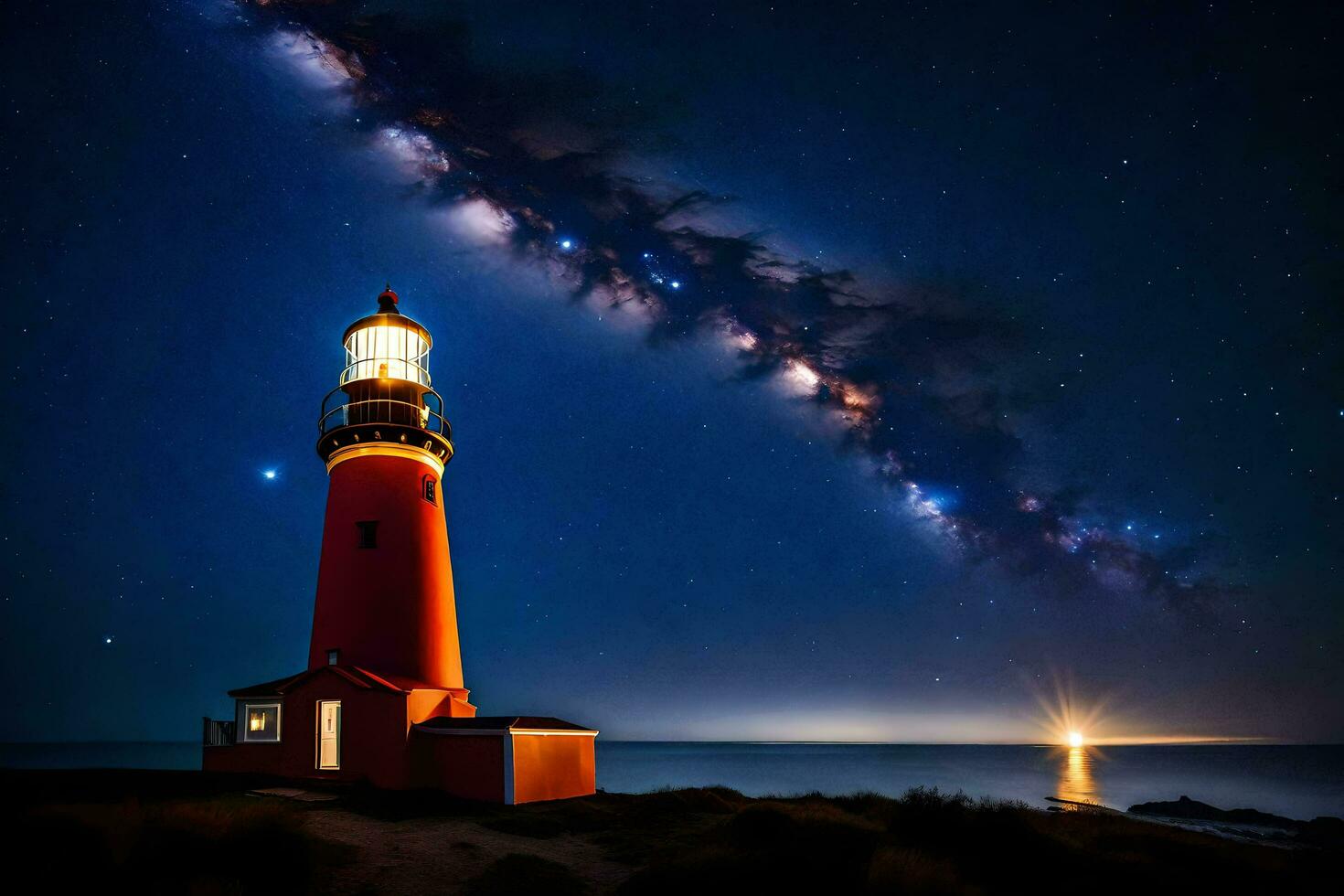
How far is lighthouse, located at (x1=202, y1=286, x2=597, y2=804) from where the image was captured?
1677 centimetres

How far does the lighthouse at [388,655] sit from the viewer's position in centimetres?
1677

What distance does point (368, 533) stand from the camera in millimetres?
19109

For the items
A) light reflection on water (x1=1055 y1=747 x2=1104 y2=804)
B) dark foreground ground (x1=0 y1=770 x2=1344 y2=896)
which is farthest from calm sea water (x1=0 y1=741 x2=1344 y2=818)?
dark foreground ground (x1=0 y1=770 x2=1344 y2=896)

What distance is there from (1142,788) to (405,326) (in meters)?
61.4

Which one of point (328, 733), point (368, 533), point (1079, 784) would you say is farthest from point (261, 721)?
point (1079, 784)

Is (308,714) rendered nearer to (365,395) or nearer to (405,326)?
(365,395)

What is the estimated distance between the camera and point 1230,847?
599 inches

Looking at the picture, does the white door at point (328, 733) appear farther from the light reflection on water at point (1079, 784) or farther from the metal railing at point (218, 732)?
the light reflection on water at point (1079, 784)

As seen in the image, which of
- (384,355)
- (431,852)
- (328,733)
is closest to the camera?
(431,852)

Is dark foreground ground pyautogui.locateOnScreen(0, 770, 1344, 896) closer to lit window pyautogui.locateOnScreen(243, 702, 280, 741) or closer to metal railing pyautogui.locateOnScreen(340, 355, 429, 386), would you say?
lit window pyautogui.locateOnScreen(243, 702, 280, 741)

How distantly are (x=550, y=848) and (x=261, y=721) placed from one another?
923 centimetres

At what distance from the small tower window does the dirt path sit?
653 cm

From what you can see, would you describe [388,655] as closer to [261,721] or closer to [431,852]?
[261,721]

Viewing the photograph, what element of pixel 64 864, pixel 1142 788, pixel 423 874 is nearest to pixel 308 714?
pixel 423 874
